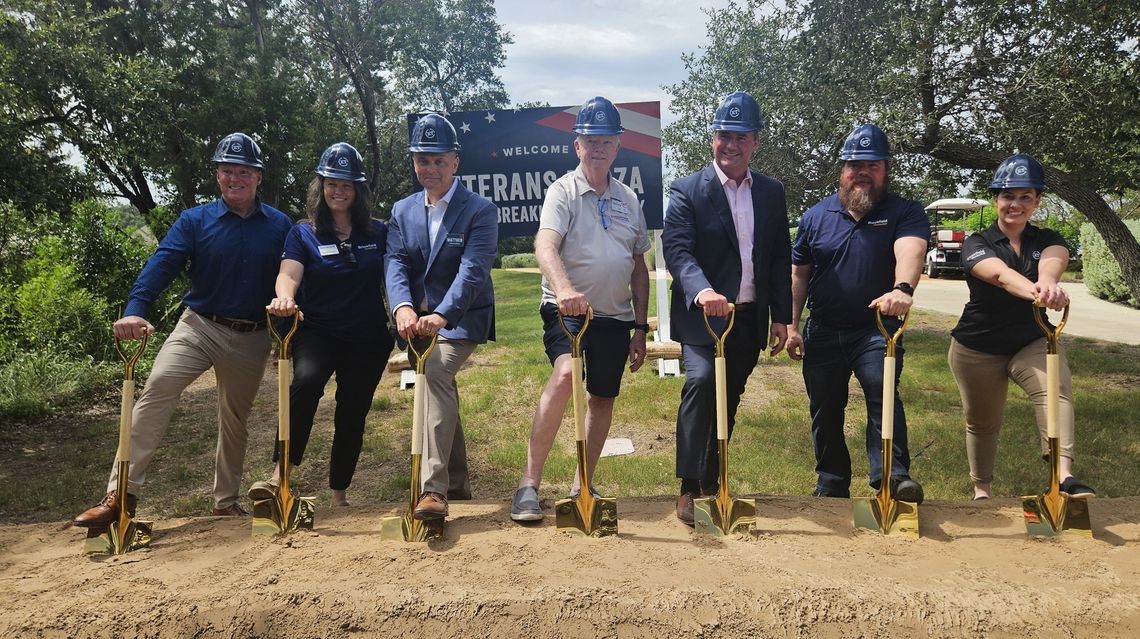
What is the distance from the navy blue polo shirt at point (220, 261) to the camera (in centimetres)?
423

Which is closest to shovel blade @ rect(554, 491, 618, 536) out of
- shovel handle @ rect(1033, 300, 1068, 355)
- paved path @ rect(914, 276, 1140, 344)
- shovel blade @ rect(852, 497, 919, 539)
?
shovel blade @ rect(852, 497, 919, 539)

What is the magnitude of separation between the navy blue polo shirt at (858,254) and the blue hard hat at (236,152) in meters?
3.12

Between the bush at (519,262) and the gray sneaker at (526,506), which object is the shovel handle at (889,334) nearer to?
the gray sneaker at (526,506)

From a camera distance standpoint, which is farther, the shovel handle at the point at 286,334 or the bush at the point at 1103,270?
the bush at the point at 1103,270

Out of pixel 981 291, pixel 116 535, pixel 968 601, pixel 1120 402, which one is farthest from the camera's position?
pixel 1120 402

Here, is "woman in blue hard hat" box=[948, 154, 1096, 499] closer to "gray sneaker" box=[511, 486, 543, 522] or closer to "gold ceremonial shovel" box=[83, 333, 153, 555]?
"gray sneaker" box=[511, 486, 543, 522]

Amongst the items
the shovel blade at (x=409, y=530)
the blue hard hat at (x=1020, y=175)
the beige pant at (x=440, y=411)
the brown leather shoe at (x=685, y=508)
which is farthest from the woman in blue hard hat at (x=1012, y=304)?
the shovel blade at (x=409, y=530)

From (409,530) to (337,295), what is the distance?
132 cm

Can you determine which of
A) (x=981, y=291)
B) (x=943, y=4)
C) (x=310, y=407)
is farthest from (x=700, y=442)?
(x=943, y=4)

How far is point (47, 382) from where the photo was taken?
28.6 feet

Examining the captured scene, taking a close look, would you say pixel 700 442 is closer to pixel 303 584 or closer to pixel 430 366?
pixel 430 366

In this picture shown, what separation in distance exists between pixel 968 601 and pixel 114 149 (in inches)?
462

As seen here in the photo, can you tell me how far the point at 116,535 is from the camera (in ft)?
12.4

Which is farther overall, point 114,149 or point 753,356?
point 114,149
